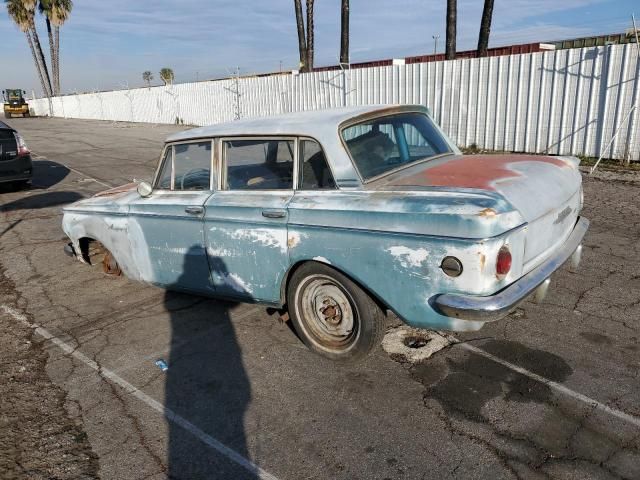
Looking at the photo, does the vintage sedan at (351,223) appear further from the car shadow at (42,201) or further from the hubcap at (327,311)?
the car shadow at (42,201)

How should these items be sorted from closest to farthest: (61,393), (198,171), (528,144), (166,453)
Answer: (166,453), (61,393), (198,171), (528,144)

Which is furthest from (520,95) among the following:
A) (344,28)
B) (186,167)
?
(186,167)

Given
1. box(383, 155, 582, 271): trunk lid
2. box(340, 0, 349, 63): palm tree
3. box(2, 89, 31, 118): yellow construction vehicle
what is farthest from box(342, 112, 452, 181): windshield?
box(2, 89, 31, 118): yellow construction vehicle

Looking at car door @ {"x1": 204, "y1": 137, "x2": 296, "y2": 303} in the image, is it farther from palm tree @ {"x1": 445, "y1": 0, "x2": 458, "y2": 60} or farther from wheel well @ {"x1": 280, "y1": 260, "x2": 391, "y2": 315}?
palm tree @ {"x1": 445, "y1": 0, "x2": 458, "y2": 60}

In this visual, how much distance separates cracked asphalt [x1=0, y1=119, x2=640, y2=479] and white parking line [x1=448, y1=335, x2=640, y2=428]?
0.9 inches

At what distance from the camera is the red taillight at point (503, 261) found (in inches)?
112

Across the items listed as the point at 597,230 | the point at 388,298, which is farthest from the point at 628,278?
the point at 388,298

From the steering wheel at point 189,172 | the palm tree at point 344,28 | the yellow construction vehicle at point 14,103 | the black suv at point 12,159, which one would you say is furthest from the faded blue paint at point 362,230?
the yellow construction vehicle at point 14,103

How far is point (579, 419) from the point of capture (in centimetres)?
292

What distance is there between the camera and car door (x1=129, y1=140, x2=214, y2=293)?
4148 mm

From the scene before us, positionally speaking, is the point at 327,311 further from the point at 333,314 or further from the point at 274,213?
the point at 274,213

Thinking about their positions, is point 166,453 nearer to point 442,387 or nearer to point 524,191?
point 442,387

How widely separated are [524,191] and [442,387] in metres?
1.35

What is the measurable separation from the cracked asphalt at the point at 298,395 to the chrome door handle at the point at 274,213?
106 centimetres
